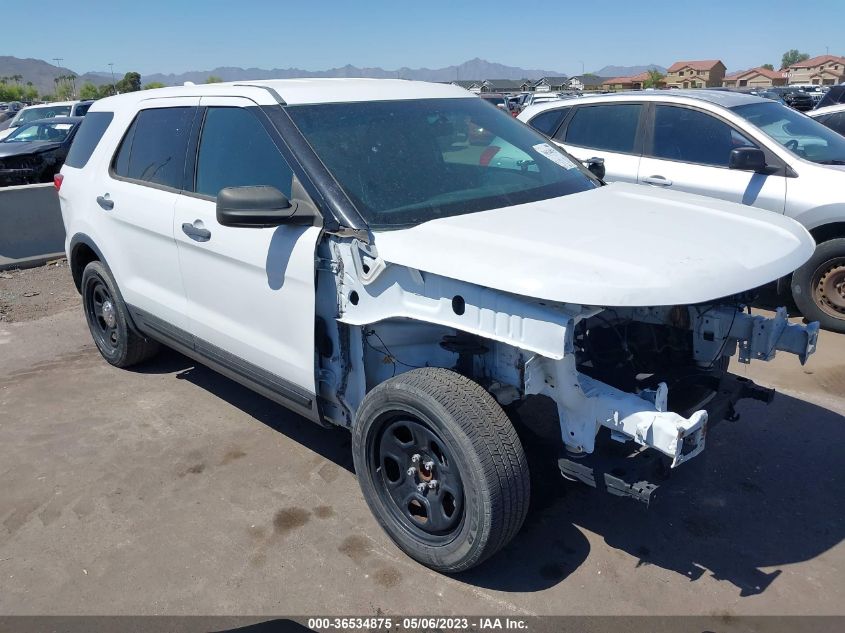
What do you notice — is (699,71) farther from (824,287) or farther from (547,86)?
(824,287)

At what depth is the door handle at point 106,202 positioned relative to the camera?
4.72m

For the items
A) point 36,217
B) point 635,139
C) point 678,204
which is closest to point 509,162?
point 678,204

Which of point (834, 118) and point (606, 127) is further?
point (834, 118)

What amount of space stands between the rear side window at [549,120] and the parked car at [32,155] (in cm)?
912

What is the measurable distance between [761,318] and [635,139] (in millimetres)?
3835

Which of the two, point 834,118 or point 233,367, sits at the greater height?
point 834,118

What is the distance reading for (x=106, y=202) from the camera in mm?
4762

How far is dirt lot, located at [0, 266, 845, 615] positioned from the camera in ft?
Result: 9.87

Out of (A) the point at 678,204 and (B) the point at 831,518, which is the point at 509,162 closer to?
(A) the point at 678,204

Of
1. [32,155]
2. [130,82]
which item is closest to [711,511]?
[32,155]

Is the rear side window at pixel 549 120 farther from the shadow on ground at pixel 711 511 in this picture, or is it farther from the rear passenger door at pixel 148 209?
the rear passenger door at pixel 148 209

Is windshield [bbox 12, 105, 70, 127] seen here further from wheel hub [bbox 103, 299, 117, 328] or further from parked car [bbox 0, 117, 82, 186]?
wheel hub [bbox 103, 299, 117, 328]

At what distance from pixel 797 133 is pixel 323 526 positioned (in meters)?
5.54

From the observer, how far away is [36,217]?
884cm
